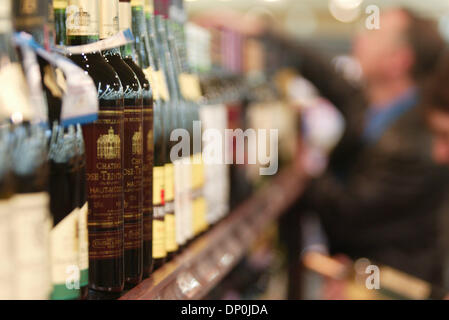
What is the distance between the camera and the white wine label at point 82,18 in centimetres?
80

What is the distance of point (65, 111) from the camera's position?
746 mm

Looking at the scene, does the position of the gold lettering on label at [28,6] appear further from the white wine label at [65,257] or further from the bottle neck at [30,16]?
the white wine label at [65,257]

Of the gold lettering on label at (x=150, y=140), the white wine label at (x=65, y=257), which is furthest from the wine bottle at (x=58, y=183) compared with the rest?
the gold lettering on label at (x=150, y=140)

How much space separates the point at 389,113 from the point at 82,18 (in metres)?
2.27

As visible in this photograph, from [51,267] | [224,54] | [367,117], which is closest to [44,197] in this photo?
[51,267]

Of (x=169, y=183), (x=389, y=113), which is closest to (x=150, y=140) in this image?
(x=169, y=183)

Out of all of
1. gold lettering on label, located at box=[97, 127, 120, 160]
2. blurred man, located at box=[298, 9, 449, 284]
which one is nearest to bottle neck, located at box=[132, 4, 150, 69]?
gold lettering on label, located at box=[97, 127, 120, 160]

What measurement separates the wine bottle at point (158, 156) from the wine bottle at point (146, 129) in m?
0.02

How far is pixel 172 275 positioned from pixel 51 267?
368 millimetres

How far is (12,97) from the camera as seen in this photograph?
0.68m

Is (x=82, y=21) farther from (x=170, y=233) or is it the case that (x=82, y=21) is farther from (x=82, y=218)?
(x=170, y=233)

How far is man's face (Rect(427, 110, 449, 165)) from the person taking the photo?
100 inches

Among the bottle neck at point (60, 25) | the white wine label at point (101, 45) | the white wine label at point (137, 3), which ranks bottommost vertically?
the white wine label at point (101, 45)
